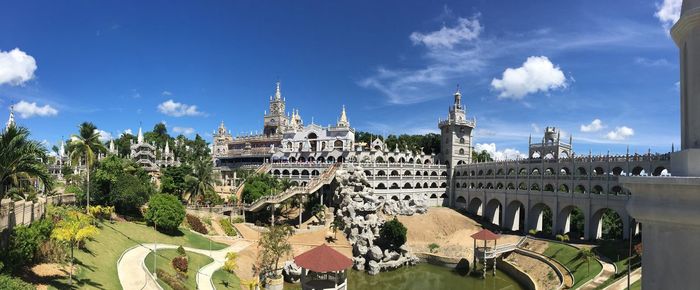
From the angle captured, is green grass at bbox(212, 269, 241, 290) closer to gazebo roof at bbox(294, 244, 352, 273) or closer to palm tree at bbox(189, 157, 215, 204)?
gazebo roof at bbox(294, 244, 352, 273)

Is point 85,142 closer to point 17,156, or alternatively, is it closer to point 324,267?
point 17,156

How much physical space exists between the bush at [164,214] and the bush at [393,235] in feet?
77.9

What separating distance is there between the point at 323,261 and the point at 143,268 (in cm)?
1276

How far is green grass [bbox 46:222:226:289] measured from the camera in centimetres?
2336

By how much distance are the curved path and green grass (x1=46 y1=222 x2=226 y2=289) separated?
0.49 m

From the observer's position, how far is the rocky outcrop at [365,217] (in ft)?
159

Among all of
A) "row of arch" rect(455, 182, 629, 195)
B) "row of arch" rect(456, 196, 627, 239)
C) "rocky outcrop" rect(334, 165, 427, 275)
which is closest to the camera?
"rocky outcrop" rect(334, 165, 427, 275)

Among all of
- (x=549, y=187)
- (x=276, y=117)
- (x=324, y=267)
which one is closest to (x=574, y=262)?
(x=549, y=187)

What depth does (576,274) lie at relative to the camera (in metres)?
39.9

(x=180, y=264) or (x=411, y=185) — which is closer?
(x=180, y=264)

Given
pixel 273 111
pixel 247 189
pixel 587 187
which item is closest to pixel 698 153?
pixel 587 187

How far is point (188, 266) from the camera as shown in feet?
111

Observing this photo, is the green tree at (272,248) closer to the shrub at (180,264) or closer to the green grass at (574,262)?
the shrub at (180,264)

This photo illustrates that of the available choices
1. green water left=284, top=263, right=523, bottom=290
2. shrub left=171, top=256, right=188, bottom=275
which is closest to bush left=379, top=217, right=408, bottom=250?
green water left=284, top=263, right=523, bottom=290
